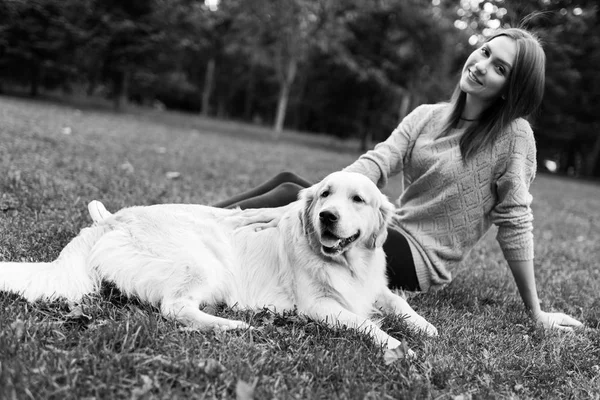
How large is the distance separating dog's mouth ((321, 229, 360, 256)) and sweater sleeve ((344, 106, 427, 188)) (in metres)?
0.84

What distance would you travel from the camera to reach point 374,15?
19.4 meters

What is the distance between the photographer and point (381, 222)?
3070mm

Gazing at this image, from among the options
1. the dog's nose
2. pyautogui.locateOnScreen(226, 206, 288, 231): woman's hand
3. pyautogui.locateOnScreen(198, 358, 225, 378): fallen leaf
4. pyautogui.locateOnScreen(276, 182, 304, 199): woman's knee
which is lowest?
pyautogui.locateOnScreen(198, 358, 225, 378): fallen leaf

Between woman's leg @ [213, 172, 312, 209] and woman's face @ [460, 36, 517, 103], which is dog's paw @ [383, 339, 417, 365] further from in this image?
woman's face @ [460, 36, 517, 103]

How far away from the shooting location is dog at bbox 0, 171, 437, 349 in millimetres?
2600

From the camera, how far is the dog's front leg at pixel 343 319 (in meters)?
2.61

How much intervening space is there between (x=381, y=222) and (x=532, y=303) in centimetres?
135

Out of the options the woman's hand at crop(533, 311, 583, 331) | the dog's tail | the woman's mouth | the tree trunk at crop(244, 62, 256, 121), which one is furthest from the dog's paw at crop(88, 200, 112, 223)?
the tree trunk at crop(244, 62, 256, 121)

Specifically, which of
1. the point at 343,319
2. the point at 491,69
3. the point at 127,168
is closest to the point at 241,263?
the point at 343,319

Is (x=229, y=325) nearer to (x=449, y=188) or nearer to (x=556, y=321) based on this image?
(x=449, y=188)

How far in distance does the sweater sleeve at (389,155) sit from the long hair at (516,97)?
1.60 ft

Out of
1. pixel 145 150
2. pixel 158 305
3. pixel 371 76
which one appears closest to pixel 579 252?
pixel 158 305

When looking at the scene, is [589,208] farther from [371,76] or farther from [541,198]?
[371,76]

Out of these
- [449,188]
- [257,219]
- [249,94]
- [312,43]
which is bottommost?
[257,219]
